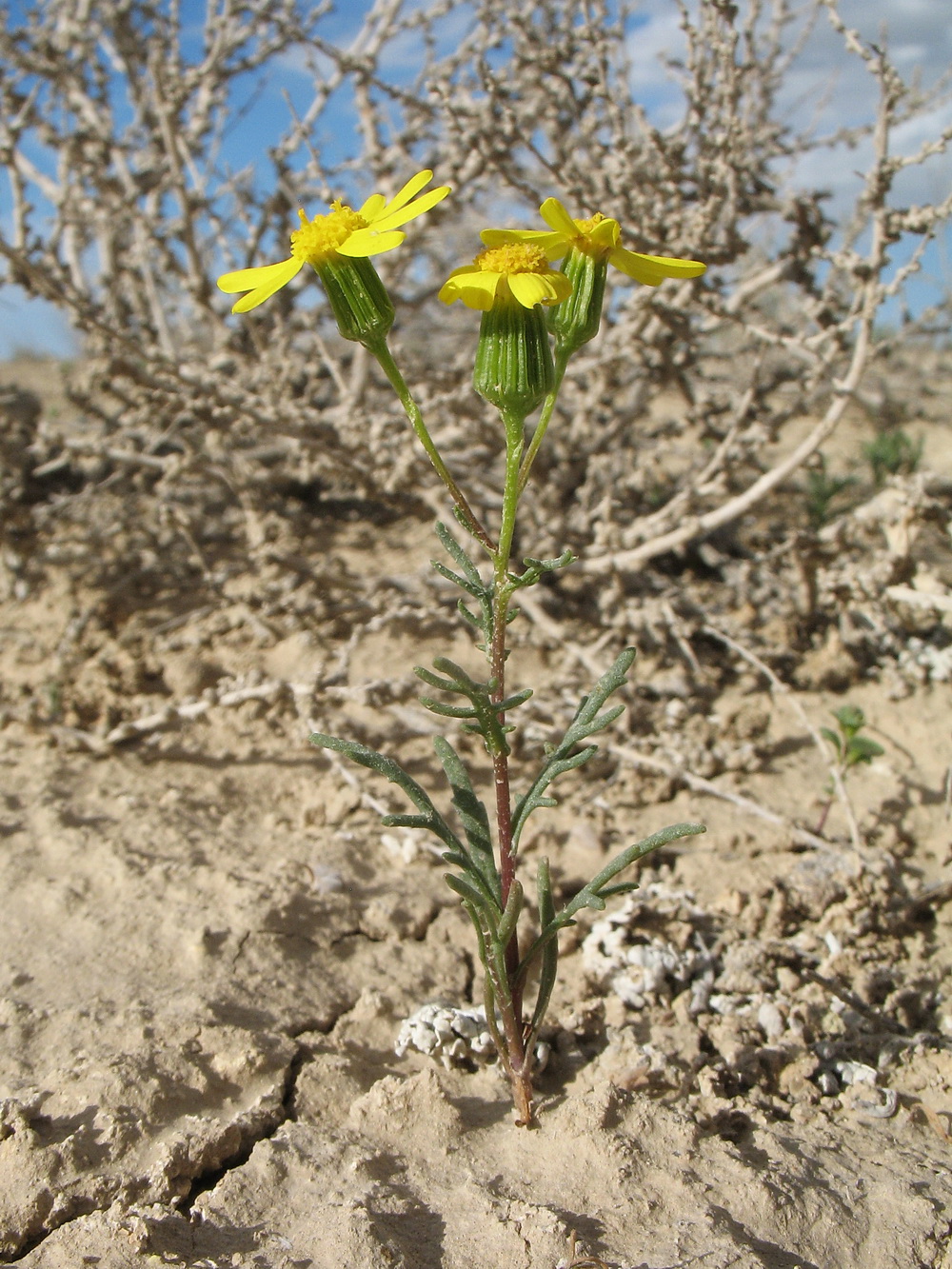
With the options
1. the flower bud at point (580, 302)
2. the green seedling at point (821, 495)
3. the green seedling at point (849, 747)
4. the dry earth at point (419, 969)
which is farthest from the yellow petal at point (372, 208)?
the green seedling at point (821, 495)

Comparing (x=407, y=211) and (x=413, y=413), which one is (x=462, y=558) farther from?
(x=407, y=211)


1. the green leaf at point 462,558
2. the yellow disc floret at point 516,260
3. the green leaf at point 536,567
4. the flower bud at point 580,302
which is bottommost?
the green leaf at point 536,567

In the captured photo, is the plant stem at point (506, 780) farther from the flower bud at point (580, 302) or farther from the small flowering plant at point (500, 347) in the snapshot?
the flower bud at point (580, 302)

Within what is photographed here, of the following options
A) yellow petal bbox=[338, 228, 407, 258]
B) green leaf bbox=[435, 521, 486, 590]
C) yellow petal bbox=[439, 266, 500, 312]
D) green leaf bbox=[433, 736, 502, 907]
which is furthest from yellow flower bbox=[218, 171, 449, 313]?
green leaf bbox=[433, 736, 502, 907]

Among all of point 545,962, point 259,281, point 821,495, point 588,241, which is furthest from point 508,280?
point 821,495

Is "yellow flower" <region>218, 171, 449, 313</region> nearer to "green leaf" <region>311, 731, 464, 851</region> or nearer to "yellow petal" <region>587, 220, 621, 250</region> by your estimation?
"yellow petal" <region>587, 220, 621, 250</region>

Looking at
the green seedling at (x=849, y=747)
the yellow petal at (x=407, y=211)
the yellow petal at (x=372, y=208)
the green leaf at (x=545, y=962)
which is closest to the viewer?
the yellow petal at (x=407, y=211)

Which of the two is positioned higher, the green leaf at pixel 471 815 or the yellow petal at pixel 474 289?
the yellow petal at pixel 474 289
